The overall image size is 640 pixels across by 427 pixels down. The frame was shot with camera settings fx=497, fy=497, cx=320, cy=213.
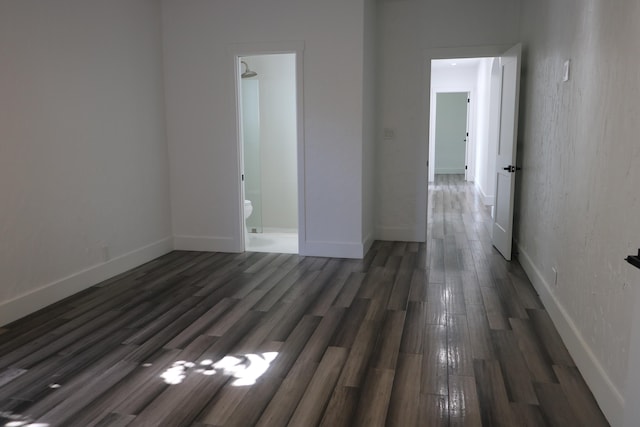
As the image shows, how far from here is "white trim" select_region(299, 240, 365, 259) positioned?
17.4 ft

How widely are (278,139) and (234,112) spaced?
1740mm

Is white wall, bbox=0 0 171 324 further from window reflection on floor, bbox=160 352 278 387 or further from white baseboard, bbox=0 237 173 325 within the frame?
window reflection on floor, bbox=160 352 278 387

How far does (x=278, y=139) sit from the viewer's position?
280 inches

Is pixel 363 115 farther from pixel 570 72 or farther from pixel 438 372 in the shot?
pixel 438 372

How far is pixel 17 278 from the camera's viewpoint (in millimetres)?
3600

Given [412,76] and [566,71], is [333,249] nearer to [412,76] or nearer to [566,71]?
[412,76]

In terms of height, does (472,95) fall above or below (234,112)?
above

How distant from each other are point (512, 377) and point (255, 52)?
4058 mm

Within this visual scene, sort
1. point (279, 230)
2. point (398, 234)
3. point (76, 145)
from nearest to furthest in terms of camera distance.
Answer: point (76, 145), point (398, 234), point (279, 230)

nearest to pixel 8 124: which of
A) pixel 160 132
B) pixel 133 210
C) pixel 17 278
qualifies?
pixel 17 278

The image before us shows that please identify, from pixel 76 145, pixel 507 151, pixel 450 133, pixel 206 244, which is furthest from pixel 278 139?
pixel 450 133

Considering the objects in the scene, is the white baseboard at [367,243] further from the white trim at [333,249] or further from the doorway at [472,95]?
the doorway at [472,95]

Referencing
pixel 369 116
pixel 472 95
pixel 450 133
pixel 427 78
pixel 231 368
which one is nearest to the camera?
pixel 231 368

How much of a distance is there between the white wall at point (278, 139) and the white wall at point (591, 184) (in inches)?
139
